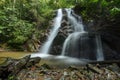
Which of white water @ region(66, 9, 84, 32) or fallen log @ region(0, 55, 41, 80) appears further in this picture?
white water @ region(66, 9, 84, 32)

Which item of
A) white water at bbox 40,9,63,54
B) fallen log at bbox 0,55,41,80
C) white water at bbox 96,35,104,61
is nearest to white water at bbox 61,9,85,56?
white water at bbox 40,9,63,54

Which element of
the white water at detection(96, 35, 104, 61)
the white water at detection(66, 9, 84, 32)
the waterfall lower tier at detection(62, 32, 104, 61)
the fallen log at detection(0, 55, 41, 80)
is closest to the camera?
the fallen log at detection(0, 55, 41, 80)

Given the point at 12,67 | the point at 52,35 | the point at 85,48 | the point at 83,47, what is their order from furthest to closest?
1. the point at 52,35
2. the point at 83,47
3. the point at 85,48
4. the point at 12,67

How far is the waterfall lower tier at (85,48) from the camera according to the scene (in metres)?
12.8

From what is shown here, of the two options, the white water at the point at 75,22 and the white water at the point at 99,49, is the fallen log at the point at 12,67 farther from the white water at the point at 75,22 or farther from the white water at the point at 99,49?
the white water at the point at 75,22

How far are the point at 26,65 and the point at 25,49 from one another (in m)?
9.79

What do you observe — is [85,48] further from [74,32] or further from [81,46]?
[74,32]

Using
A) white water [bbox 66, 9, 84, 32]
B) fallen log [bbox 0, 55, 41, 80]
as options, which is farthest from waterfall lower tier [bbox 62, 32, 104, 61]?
fallen log [bbox 0, 55, 41, 80]

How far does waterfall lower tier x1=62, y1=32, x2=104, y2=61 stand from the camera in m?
12.8

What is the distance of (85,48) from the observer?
43.8ft

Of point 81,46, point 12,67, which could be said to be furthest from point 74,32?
point 12,67

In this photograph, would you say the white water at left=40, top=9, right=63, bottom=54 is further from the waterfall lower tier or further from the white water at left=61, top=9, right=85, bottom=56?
the waterfall lower tier

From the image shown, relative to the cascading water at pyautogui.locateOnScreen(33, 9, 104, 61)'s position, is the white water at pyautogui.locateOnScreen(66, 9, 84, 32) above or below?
above

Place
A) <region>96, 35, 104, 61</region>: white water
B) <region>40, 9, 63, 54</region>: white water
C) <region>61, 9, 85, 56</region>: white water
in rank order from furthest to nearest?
<region>40, 9, 63, 54</region>: white water, <region>61, 9, 85, 56</region>: white water, <region>96, 35, 104, 61</region>: white water
